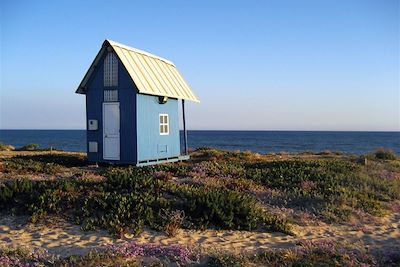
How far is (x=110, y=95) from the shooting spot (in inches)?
739

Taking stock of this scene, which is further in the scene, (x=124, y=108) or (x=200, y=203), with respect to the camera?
(x=124, y=108)

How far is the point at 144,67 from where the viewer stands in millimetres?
19766

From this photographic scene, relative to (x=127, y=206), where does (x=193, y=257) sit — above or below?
below

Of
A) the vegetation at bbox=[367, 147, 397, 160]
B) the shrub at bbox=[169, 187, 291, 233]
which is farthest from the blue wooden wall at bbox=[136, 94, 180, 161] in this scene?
the vegetation at bbox=[367, 147, 397, 160]

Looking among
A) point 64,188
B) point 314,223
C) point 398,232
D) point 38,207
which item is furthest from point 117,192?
point 398,232

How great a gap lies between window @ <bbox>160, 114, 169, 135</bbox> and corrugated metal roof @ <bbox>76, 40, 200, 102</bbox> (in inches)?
40.7

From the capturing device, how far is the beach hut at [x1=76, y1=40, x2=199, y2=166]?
18.2 m

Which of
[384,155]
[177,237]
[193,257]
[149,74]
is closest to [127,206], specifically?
[177,237]

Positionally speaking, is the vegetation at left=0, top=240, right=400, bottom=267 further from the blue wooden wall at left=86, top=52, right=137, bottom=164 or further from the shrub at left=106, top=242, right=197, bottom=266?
the blue wooden wall at left=86, top=52, right=137, bottom=164

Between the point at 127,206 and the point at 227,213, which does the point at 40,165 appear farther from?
the point at 227,213

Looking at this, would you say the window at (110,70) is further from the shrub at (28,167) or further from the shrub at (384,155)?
the shrub at (384,155)

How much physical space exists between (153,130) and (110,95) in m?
2.43

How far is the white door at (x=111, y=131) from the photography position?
18656mm

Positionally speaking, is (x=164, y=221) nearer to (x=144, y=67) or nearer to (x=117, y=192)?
(x=117, y=192)
